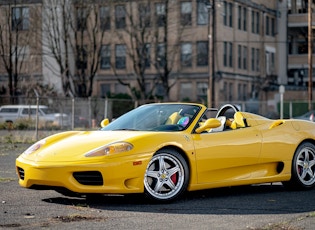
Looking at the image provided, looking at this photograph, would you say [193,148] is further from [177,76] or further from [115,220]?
[177,76]

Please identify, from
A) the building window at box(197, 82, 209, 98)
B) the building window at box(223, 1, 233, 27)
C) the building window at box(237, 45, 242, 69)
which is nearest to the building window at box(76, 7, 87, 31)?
the building window at box(197, 82, 209, 98)

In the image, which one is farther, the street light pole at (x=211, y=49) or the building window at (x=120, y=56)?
the building window at (x=120, y=56)

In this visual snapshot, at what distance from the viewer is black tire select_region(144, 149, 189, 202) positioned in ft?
30.9

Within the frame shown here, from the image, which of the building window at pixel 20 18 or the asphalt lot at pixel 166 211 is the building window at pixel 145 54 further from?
the asphalt lot at pixel 166 211

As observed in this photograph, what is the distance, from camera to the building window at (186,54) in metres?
53.9

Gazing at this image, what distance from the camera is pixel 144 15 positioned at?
50562mm

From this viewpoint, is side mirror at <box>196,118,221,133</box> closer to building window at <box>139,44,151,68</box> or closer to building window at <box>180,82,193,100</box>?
building window at <box>139,44,151,68</box>

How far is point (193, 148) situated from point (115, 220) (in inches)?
79.0

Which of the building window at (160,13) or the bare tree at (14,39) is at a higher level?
the building window at (160,13)

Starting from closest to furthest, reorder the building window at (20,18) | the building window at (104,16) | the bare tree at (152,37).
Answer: the building window at (20,18), the bare tree at (152,37), the building window at (104,16)

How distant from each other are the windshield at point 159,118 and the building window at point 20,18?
35.9 metres

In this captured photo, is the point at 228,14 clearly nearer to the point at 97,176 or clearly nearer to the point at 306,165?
the point at 306,165

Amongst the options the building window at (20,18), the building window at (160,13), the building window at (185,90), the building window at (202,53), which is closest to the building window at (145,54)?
the building window at (160,13)

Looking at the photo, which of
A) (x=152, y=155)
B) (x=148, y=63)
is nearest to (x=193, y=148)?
(x=152, y=155)
